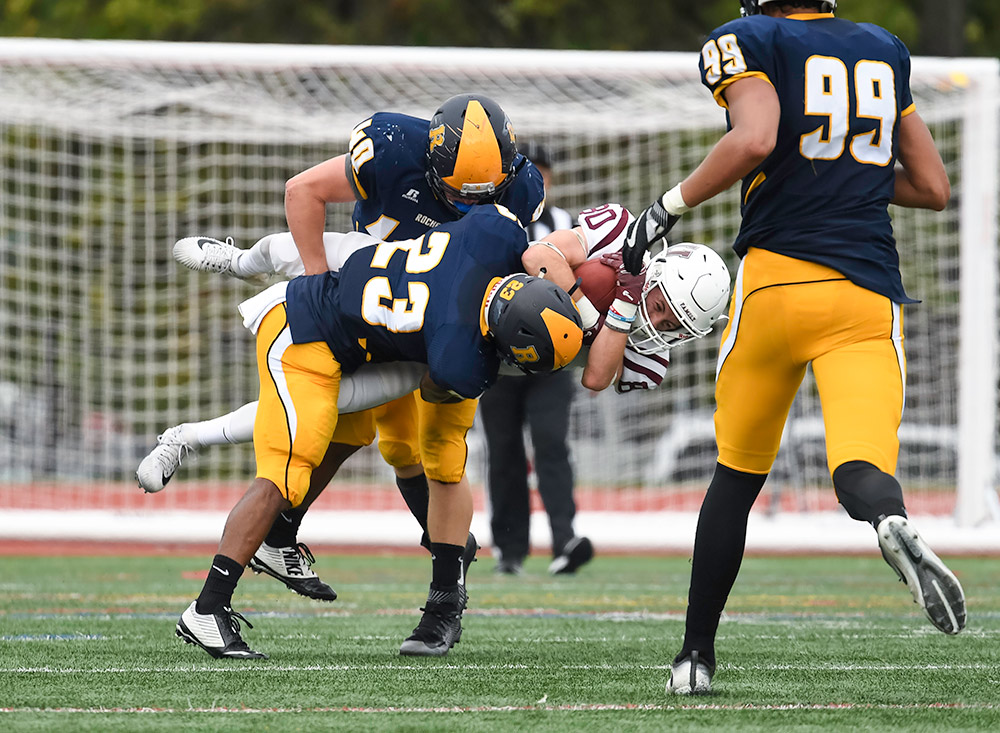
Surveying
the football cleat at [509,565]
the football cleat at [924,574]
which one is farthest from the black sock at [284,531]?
the football cleat at [509,565]

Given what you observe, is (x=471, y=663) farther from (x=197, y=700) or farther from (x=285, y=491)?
(x=197, y=700)

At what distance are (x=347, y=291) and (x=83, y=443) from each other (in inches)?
343

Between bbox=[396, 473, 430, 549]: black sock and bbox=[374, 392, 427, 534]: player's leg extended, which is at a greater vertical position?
bbox=[374, 392, 427, 534]: player's leg extended

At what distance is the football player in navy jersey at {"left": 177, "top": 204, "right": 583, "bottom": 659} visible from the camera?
4250 mm

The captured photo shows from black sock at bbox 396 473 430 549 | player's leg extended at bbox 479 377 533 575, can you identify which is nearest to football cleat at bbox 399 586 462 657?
black sock at bbox 396 473 430 549

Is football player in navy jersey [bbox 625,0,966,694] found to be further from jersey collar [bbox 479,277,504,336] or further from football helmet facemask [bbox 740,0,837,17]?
jersey collar [bbox 479,277,504,336]

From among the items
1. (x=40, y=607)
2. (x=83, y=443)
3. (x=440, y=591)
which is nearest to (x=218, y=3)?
(x=83, y=443)

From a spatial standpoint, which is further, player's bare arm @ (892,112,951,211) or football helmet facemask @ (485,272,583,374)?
football helmet facemask @ (485,272,583,374)

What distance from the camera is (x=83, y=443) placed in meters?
12.7

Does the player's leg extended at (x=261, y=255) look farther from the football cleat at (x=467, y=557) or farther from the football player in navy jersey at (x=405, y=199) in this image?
the football cleat at (x=467, y=557)

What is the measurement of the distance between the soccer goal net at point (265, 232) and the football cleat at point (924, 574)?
6.86 m

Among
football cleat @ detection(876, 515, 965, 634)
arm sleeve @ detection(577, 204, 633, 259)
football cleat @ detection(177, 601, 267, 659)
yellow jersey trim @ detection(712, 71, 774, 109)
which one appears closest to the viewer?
football cleat @ detection(876, 515, 965, 634)

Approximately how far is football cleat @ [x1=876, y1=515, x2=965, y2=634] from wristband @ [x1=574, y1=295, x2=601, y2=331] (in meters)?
1.32

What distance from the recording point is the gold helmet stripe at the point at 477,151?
15.5ft
